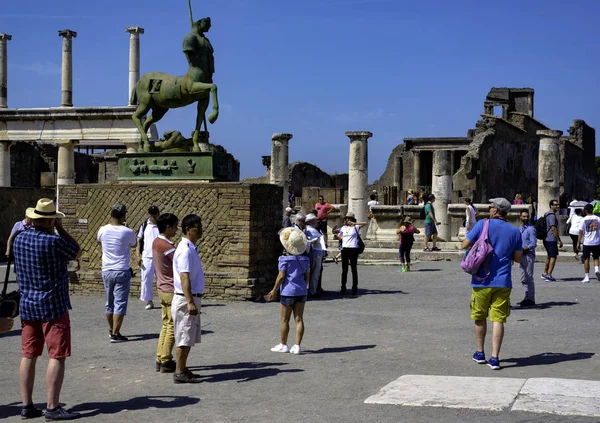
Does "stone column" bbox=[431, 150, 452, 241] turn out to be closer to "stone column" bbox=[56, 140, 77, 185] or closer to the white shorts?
"stone column" bbox=[56, 140, 77, 185]

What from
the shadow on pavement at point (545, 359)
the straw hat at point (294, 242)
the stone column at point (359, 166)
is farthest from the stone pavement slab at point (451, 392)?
the stone column at point (359, 166)

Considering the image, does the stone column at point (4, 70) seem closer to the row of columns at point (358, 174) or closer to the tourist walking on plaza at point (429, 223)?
the row of columns at point (358, 174)

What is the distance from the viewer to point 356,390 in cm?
658

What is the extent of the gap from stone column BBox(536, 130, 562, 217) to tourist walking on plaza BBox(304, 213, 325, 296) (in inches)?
498

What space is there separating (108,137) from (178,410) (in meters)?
22.2

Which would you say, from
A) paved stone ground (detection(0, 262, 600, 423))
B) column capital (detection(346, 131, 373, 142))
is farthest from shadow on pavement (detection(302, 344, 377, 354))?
column capital (detection(346, 131, 373, 142))

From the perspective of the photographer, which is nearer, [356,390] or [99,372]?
[356,390]

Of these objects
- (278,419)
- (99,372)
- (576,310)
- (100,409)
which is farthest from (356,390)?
(576,310)

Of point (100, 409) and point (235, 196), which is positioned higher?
point (235, 196)

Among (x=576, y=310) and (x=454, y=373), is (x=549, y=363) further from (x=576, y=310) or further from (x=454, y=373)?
(x=576, y=310)

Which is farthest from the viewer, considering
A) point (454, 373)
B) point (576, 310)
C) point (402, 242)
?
point (402, 242)

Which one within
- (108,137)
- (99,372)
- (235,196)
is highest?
(108,137)

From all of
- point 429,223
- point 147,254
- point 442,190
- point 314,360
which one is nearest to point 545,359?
point 314,360

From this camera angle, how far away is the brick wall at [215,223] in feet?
40.9
